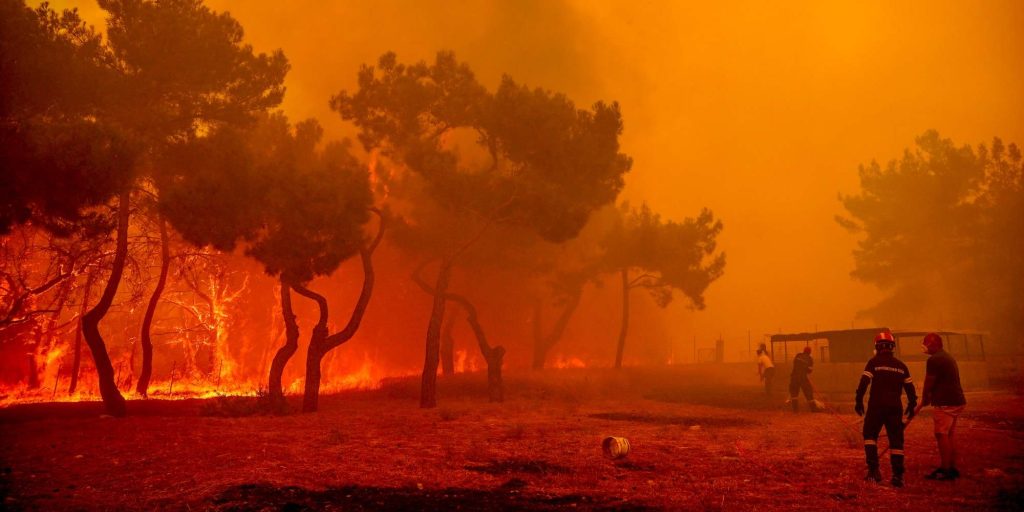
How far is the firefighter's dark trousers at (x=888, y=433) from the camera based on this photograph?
9586mm

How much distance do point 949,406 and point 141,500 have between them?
12.4m

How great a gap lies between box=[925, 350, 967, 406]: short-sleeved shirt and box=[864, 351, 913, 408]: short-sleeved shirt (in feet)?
2.18

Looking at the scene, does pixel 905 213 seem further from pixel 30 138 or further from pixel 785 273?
pixel 785 273

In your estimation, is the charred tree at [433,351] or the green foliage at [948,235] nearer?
the charred tree at [433,351]

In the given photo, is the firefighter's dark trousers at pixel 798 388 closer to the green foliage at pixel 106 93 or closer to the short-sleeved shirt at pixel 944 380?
the short-sleeved shirt at pixel 944 380

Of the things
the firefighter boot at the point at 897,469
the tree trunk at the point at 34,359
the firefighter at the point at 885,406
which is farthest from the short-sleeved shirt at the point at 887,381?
the tree trunk at the point at 34,359

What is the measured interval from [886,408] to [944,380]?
1.56 m

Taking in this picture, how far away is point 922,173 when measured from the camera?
52875 millimetres

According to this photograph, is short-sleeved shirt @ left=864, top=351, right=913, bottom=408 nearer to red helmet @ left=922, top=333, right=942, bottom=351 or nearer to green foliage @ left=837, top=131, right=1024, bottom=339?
red helmet @ left=922, top=333, right=942, bottom=351

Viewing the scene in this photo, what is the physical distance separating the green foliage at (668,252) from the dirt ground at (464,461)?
19929 millimetres

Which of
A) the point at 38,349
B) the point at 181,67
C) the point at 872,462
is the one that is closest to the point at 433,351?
the point at 181,67

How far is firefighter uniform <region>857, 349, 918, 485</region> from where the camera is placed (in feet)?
31.6

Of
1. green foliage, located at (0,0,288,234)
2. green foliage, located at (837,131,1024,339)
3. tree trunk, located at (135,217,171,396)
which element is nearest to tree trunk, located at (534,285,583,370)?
tree trunk, located at (135,217,171,396)

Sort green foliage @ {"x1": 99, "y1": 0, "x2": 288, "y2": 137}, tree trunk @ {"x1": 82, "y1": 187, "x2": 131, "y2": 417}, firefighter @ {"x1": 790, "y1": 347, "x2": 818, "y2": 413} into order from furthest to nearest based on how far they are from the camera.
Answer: firefighter @ {"x1": 790, "y1": 347, "x2": 818, "y2": 413} < green foliage @ {"x1": 99, "y1": 0, "x2": 288, "y2": 137} < tree trunk @ {"x1": 82, "y1": 187, "x2": 131, "y2": 417}
